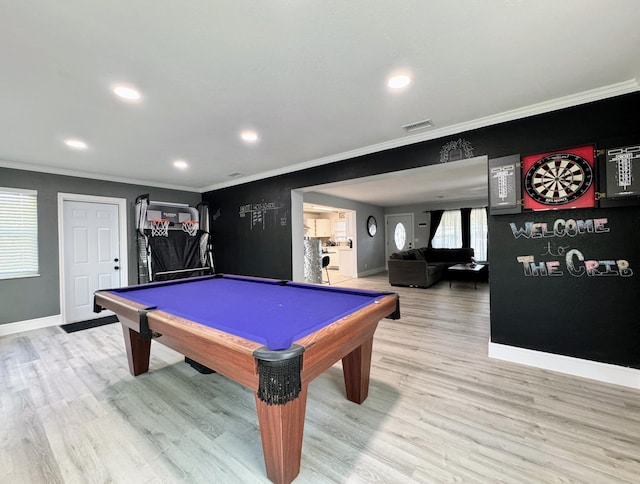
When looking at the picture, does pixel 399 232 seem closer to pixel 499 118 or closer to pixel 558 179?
pixel 499 118

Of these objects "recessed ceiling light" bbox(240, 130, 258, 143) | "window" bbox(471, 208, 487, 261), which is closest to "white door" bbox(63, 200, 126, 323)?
"recessed ceiling light" bbox(240, 130, 258, 143)

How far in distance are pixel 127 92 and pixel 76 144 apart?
176 centimetres

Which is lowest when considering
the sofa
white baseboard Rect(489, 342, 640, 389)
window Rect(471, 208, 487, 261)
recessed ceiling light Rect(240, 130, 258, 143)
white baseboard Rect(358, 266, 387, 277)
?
white baseboard Rect(489, 342, 640, 389)

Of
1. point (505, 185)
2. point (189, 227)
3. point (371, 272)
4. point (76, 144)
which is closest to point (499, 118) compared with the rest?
point (505, 185)

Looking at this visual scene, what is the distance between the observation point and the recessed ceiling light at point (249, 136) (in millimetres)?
2895

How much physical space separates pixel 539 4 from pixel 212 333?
2.34 m

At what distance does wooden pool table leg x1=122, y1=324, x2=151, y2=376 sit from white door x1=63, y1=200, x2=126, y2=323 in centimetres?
284

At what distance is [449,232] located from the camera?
8.92 meters

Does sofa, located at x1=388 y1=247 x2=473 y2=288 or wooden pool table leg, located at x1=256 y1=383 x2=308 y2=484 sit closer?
wooden pool table leg, located at x1=256 y1=383 x2=308 y2=484

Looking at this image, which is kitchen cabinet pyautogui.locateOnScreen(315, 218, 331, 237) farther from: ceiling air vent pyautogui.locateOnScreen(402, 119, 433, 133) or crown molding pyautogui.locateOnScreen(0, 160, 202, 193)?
ceiling air vent pyautogui.locateOnScreen(402, 119, 433, 133)

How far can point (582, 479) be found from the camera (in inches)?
54.2

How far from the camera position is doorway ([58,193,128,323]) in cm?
428

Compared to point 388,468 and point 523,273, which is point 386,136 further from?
point 388,468

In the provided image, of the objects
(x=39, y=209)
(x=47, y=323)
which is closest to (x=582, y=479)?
(x=47, y=323)
